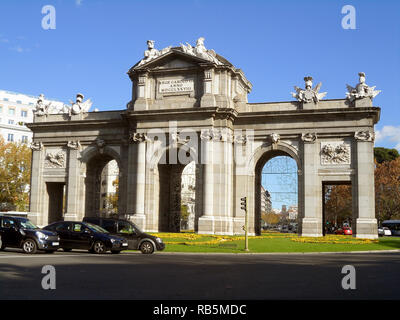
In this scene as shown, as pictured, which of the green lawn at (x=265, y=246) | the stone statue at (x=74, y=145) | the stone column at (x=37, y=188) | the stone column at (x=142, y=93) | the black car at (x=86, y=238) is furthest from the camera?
the stone column at (x=37, y=188)

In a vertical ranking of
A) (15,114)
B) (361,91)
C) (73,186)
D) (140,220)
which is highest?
(15,114)

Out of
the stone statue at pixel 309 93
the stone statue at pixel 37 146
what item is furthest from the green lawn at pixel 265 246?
the stone statue at pixel 37 146

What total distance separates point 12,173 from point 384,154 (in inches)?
2579

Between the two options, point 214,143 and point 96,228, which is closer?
point 96,228

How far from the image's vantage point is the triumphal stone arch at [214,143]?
1610 inches

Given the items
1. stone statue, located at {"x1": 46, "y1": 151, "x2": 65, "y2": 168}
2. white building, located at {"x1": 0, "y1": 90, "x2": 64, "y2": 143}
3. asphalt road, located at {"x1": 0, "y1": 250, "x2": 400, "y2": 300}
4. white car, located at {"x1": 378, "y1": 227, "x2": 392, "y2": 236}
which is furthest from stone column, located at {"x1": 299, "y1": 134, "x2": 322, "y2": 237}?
white building, located at {"x1": 0, "y1": 90, "x2": 64, "y2": 143}

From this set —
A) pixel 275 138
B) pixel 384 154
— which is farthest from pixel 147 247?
pixel 384 154

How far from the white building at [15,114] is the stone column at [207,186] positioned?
64130mm

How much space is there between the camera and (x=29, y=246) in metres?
23.7

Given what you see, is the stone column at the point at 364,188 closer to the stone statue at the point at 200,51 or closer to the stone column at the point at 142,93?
the stone statue at the point at 200,51

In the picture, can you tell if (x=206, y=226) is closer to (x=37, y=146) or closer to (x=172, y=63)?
(x=172, y=63)

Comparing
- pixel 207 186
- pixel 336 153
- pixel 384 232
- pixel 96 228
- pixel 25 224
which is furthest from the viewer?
pixel 384 232

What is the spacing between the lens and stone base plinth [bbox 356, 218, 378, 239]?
39188 millimetres

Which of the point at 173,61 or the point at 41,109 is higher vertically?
the point at 173,61
